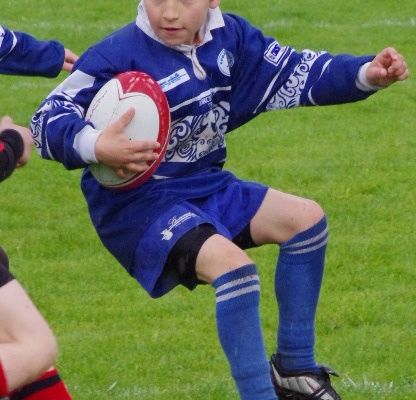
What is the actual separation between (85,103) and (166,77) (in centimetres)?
33

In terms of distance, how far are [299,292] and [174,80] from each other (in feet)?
3.16

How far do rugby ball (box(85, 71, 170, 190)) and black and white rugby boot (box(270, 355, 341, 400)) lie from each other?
38.8 inches

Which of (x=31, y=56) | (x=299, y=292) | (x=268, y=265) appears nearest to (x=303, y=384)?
(x=299, y=292)

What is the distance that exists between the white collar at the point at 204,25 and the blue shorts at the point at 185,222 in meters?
0.58

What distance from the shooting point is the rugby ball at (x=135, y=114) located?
5252 mm

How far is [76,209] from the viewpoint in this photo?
8859mm

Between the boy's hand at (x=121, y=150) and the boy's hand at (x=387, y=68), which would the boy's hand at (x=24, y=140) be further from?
the boy's hand at (x=387, y=68)

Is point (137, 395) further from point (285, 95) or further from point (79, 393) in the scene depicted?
point (285, 95)

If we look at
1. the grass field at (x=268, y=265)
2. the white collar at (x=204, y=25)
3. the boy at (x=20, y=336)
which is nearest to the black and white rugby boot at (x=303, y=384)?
the grass field at (x=268, y=265)

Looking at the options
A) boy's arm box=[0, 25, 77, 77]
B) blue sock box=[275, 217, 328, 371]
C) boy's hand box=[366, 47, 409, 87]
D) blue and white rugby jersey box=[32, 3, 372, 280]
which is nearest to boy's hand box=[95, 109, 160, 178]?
blue and white rugby jersey box=[32, 3, 372, 280]

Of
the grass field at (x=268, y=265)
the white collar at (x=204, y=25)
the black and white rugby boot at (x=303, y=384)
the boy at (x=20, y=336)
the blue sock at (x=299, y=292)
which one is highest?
the white collar at (x=204, y=25)

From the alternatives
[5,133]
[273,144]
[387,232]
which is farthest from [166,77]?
[273,144]

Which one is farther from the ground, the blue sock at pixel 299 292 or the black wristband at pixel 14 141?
the black wristband at pixel 14 141

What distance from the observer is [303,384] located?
5.57 metres
